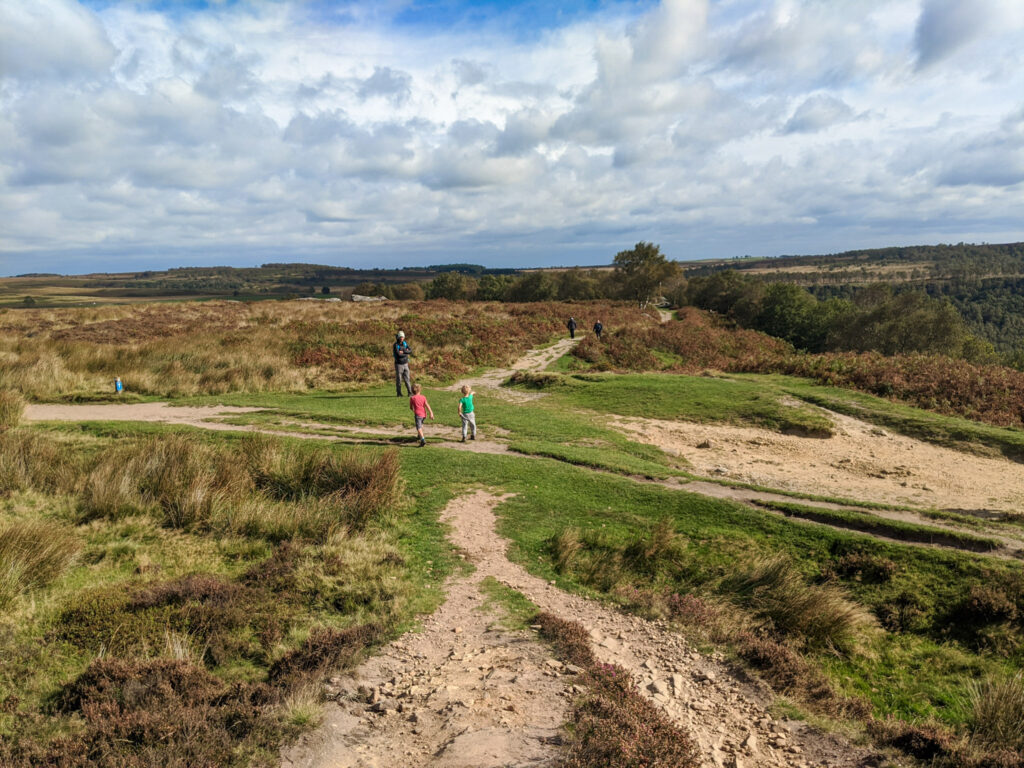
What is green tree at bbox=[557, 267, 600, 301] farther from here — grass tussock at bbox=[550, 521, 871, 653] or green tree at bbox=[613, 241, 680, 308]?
grass tussock at bbox=[550, 521, 871, 653]

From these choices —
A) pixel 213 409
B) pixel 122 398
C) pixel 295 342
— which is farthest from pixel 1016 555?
pixel 295 342

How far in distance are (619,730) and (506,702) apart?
1.27 meters

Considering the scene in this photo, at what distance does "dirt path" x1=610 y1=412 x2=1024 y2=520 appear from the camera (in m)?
13.0

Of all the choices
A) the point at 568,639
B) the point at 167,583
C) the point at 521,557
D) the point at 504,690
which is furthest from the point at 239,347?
the point at 504,690

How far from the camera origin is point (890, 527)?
10.5 m

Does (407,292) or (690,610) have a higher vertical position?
(407,292)

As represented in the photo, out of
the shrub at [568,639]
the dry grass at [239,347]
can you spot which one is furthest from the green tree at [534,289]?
the shrub at [568,639]

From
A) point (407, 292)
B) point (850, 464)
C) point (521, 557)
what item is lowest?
point (850, 464)

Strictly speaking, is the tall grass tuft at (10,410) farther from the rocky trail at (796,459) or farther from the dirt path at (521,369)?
the dirt path at (521,369)

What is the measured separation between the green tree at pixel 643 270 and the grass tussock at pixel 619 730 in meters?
71.6

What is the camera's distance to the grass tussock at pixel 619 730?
447cm

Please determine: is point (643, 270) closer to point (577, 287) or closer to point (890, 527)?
point (577, 287)

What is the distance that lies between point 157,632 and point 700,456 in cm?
1384

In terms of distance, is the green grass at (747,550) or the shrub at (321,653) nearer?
the shrub at (321,653)
